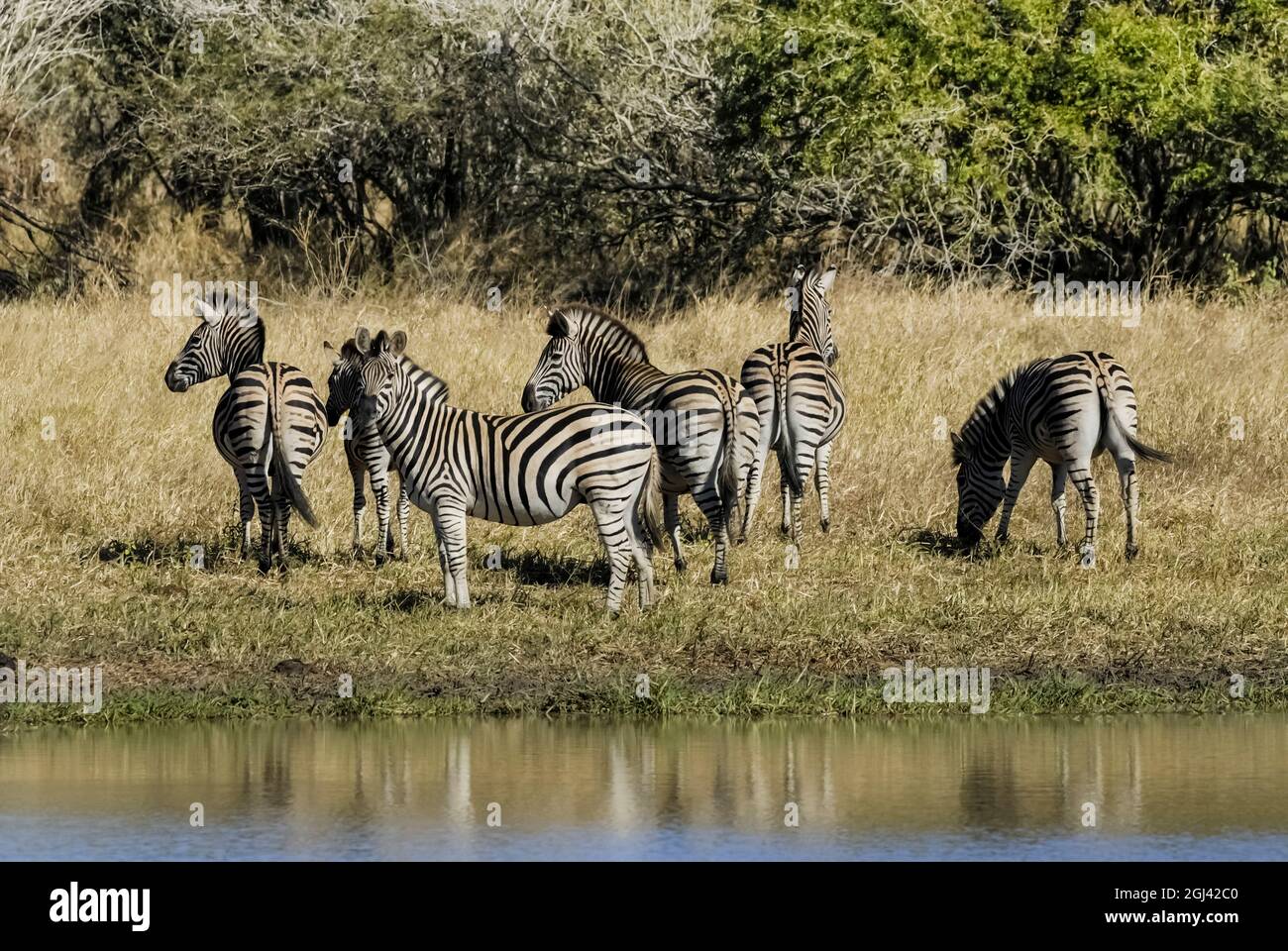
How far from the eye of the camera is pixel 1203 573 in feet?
40.4

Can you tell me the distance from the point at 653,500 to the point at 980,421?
338cm

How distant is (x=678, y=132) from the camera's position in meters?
22.8

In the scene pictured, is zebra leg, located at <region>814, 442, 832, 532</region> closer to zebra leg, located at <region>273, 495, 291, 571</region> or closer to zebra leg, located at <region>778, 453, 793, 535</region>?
zebra leg, located at <region>778, 453, 793, 535</region>

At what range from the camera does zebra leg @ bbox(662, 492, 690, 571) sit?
1231 cm

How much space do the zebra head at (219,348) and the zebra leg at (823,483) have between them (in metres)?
3.96

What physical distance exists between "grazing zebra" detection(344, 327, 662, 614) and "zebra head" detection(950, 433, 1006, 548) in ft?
9.63

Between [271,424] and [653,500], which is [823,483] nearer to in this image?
[653,500]

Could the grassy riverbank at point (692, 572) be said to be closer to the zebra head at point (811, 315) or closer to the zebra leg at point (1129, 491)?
the zebra leg at point (1129, 491)

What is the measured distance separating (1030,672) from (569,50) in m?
14.7

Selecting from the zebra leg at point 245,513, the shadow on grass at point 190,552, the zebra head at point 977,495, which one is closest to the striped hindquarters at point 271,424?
the zebra leg at point 245,513

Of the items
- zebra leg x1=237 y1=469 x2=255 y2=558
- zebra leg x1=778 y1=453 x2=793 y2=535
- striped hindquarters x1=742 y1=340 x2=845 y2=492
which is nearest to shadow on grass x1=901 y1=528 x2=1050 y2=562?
zebra leg x1=778 y1=453 x2=793 y2=535

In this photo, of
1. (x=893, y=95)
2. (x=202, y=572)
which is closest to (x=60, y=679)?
(x=202, y=572)

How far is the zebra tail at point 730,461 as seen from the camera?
477 inches
